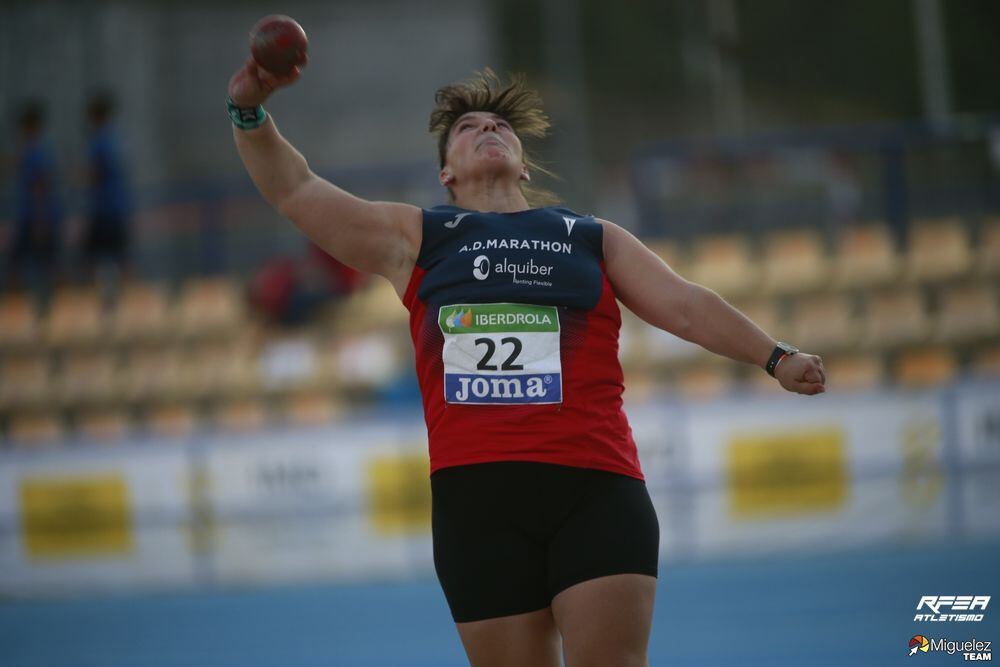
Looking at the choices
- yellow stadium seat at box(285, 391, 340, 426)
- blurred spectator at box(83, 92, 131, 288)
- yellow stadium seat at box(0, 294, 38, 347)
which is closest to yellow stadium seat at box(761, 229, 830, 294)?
yellow stadium seat at box(285, 391, 340, 426)

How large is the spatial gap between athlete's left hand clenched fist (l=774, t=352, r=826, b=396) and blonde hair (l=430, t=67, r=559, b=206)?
936mm

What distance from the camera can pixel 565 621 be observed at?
10.2 ft

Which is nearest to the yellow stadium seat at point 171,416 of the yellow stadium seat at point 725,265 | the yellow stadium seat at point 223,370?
the yellow stadium seat at point 223,370

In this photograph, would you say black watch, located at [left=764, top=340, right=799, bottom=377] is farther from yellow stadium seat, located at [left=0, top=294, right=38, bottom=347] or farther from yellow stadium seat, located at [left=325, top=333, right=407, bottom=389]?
yellow stadium seat, located at [left=0, top=294, right=38, bottom=347]

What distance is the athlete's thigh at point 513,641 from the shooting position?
3141mm

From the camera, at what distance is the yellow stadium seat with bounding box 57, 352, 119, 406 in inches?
491

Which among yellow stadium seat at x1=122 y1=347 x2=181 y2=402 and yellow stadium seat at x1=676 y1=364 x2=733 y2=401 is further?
yellow stadium seat at x1=122 y1=347 x2=181 y2=402

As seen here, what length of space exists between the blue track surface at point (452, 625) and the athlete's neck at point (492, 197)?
3018 mm

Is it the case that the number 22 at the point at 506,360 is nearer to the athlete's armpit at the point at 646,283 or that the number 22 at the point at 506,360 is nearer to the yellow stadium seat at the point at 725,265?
the athlete's armpit at the point at 646,283

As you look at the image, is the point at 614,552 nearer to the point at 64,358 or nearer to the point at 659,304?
the point at 659,304

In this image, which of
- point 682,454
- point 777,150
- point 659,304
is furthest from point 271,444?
point 659,304

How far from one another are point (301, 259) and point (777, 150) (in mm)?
4785

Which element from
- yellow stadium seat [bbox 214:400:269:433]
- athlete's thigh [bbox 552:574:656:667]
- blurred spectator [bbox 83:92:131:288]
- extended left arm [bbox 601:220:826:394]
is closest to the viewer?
athlete's thigh [bbox 552:574:656:667]

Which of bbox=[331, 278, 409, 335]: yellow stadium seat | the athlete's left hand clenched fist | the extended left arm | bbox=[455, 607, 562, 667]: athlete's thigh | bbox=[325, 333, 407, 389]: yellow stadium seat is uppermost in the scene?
bbox=[331, 278, 409, 335]: yellow stadium seat
